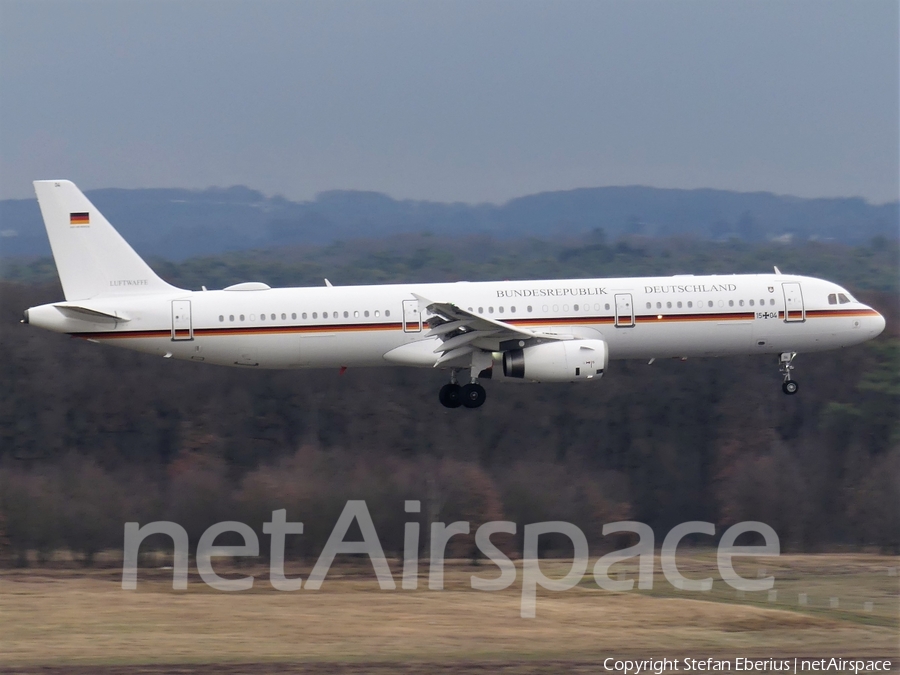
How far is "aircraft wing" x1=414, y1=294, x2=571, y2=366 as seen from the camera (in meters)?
37.3

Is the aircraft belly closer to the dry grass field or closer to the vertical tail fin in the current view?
the dry grass field

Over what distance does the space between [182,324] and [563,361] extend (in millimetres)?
11874

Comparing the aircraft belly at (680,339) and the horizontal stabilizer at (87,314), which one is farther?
the aircraft belly at (680,339)

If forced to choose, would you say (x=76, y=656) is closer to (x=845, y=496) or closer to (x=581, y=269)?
(x=845, y=496)

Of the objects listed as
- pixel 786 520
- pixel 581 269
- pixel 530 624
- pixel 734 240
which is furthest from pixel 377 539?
pixel 734 240

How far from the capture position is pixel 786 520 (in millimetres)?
52031

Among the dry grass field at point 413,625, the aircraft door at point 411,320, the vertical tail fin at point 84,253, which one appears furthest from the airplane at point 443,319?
the dry grass field at point 413,625

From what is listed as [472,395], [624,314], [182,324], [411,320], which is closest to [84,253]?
[182,324]

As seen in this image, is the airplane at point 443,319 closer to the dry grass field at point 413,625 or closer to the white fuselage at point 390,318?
the white fuselage at point 390,318

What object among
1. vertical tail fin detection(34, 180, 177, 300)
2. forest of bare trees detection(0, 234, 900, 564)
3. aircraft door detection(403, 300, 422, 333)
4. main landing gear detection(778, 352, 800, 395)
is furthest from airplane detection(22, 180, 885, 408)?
forest of bare trees detection(0, 234, 900, 564)

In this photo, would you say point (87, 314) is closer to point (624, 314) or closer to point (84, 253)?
point (84, 253)

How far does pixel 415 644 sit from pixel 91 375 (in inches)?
1504

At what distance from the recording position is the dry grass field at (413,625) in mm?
28766

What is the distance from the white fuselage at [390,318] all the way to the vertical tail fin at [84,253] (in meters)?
0.62
